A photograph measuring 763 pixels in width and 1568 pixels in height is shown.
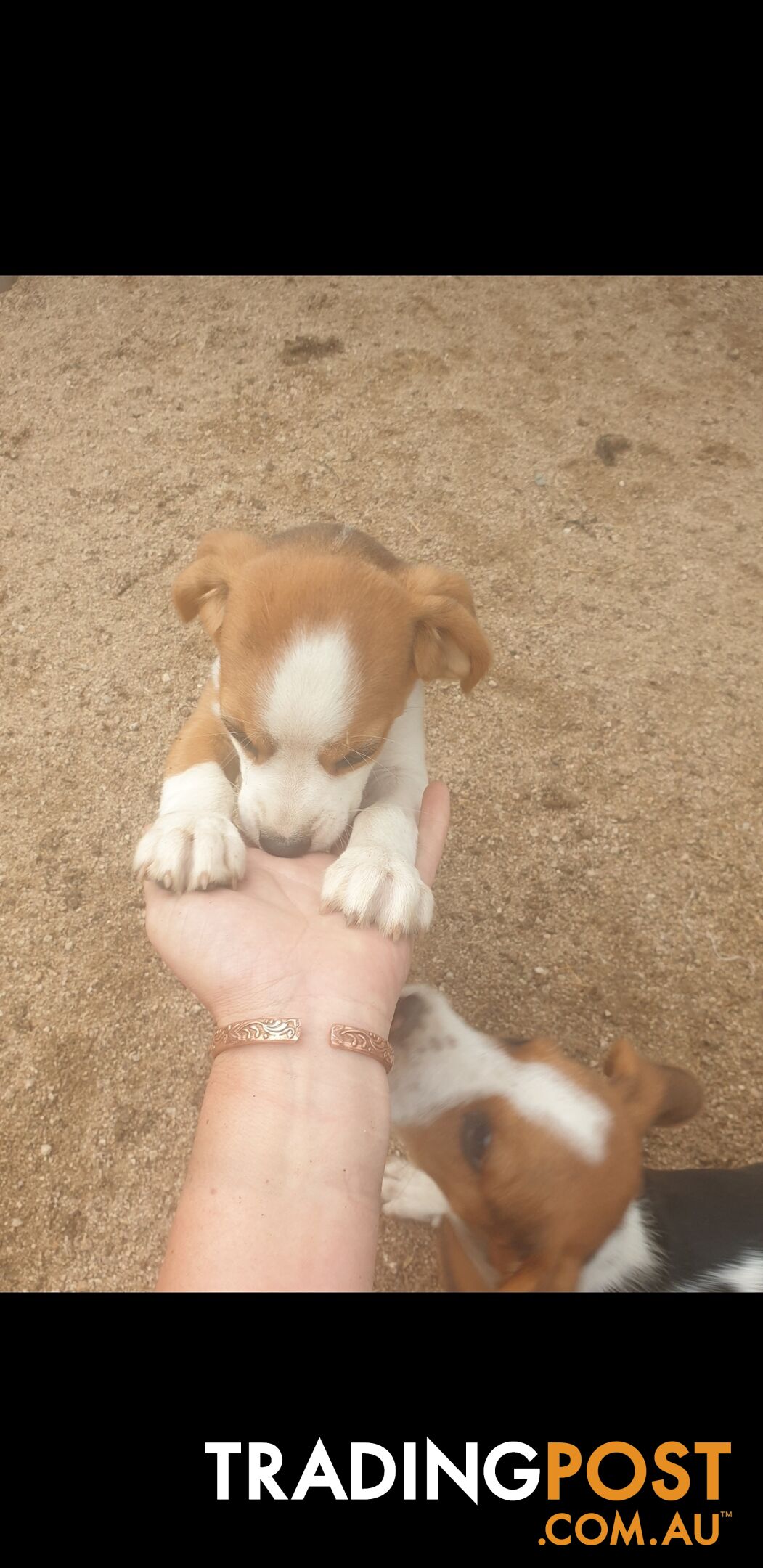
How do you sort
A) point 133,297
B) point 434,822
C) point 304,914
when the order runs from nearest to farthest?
point 304,914 → point 434,822 → point 133,297

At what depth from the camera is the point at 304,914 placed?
2148 millimetres

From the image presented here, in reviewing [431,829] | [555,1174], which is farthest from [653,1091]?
[431,829]

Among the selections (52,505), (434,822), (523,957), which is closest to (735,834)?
Answer: (523,957)

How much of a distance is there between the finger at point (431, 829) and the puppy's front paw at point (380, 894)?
25 centimetres

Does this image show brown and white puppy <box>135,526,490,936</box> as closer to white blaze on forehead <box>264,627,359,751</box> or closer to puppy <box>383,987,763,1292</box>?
white blaze on forehead <box>264,627,359,751</box>

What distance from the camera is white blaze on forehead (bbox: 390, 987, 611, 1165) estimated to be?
1.90 m

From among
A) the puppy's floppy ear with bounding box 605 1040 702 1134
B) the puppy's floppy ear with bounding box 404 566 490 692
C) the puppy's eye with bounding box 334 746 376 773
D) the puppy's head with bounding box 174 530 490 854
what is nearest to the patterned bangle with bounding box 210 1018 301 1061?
the puppy's head with bounding box 174 530 490 854

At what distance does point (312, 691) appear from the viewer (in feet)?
6.61

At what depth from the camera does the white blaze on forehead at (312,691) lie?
6.62 feet

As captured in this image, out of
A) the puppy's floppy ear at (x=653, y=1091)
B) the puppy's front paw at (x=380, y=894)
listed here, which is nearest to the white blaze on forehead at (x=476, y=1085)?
the puppy's floppy ear at (x=653, y=1091)

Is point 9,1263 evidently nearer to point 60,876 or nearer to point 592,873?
point 60,876

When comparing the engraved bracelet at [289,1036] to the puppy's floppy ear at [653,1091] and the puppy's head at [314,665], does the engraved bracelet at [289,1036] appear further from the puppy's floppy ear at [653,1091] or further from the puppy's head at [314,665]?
the puppy's floppy ear at [653,1091]

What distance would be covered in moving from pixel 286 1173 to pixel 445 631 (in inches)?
52.9

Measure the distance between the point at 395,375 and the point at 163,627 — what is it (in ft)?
6.83
